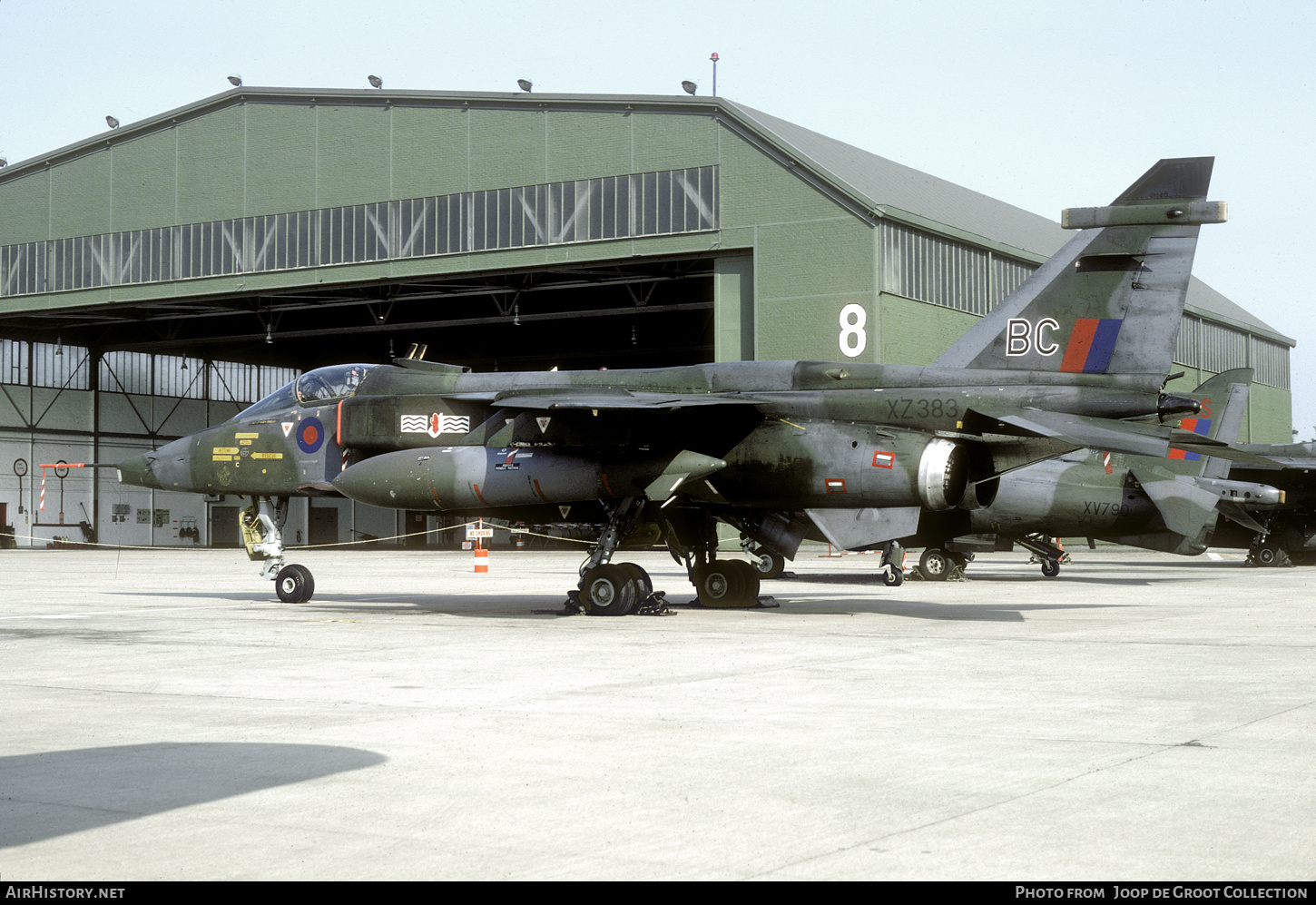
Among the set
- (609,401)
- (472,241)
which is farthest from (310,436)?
(472,241)

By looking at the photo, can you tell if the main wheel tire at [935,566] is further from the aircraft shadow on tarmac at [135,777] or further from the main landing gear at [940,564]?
the aircraft shadow on tarmac at [135,777]

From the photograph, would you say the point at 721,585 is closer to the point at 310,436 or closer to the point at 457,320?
the point at 310,436

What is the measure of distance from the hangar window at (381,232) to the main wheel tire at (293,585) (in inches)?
890

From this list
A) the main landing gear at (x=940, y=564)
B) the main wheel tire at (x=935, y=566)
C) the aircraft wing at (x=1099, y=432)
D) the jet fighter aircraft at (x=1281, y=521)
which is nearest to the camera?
the aircraft wing at (x=1099, y=432)

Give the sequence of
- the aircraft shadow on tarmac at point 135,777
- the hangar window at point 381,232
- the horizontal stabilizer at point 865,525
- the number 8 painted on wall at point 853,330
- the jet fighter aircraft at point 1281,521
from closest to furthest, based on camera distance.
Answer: the aircraft shadow on tarmac at point 135,777
the horizontal stabilizer at point 865,525
the jet fighter aircraft at point 1281,521
the number 8 painted on wall at point 853,330
the hangar window at point 381,232

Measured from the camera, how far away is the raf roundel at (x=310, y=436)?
56.2 ft

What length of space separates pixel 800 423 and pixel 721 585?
342 centimetres

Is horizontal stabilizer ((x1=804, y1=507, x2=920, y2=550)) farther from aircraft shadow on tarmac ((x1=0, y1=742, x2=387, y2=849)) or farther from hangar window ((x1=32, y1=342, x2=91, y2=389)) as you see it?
hangar window ((x1=32, y1=342, x2=91, y2=389))

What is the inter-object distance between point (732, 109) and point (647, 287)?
1159cm

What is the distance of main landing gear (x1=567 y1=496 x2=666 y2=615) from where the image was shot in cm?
1577

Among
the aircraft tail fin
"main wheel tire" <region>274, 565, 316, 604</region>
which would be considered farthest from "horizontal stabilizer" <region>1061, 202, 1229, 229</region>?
"main wheel tire" <region>274, 565, 316, 604</region>

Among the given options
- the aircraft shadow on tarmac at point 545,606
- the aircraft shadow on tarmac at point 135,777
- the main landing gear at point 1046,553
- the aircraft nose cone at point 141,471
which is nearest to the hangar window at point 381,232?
the main landing gear at point 1046,553

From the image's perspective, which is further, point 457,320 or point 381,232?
point 457,320

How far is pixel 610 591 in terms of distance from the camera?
15805 millimetres
